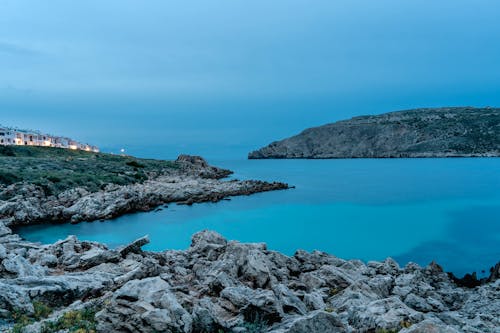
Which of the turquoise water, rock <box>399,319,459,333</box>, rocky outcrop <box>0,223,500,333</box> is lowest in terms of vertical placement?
the turquoise water

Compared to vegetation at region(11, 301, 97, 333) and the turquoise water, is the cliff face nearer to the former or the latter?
the turquoise water

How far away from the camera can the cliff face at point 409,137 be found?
143 metres

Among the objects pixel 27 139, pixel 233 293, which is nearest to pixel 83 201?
pixel 233 293

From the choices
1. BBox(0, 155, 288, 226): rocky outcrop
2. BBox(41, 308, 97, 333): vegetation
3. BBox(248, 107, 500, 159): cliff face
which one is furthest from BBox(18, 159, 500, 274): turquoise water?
BBox(248, 107, 500, 159): cliff face

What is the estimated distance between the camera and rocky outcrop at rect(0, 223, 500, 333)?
6.82m

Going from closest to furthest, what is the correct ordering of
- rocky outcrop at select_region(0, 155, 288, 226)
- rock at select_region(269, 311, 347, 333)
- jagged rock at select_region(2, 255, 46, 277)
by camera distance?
rock at select_region(269, 311, 347, 333), jagged rock at select_region(2, 255, 46, 277), rocky outcrop at select_region(0, 155, 288, 226)

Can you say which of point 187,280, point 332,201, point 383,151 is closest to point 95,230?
point 187,280

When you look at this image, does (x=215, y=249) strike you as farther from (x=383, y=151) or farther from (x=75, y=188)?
(x=383, y=151)

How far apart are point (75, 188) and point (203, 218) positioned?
41.1 ft

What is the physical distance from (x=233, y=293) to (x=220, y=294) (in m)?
0.47

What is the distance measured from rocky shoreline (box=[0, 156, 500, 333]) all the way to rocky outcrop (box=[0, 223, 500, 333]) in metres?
0.02

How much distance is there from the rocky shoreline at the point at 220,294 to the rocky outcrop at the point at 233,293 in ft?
0.08

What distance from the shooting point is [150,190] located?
41.1 metres

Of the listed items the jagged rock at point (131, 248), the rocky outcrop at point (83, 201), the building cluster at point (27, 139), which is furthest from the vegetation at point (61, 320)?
the building cluster at point (27, 139)
